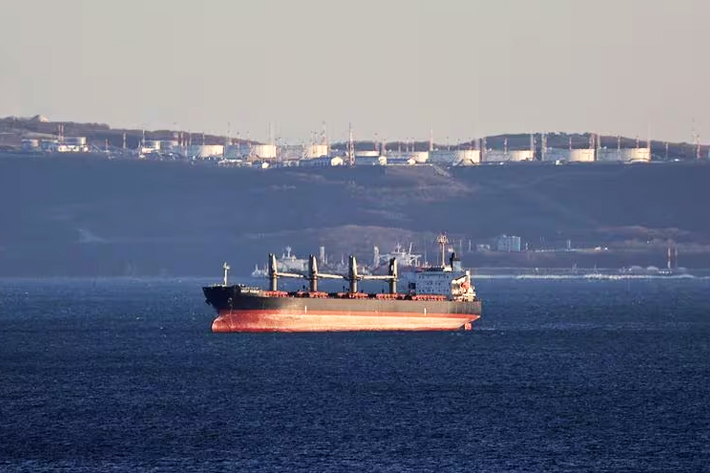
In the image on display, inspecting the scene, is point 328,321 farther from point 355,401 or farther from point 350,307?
point 355,401

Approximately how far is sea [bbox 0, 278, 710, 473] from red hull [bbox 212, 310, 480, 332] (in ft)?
6.78

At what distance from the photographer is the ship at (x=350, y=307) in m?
116

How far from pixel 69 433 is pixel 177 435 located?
149 inches

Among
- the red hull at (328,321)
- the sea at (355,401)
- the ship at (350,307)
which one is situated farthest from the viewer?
the red hull at (328,321)

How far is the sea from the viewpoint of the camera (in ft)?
196

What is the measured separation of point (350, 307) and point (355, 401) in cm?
4604

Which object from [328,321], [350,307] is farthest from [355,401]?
[350,307]

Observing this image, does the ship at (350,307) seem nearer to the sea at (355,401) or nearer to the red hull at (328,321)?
the red hull at (328,321)

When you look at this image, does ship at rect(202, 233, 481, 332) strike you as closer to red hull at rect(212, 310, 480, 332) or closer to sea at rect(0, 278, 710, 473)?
red hull at rect(212, 310, 480, 332)

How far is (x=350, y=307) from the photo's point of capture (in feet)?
396

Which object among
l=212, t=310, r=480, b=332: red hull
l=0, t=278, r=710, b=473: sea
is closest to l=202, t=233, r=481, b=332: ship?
l=212, t=310, r=480, b=332: red hull

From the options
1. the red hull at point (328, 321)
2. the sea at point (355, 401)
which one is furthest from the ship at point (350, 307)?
the sea at point (355, 401)

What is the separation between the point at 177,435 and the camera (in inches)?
2525

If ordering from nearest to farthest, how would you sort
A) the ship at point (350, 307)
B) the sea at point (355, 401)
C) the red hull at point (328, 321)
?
the sea at point (355, 401)
the ship at point (350, 307)
the red hull at point (328, 321)
